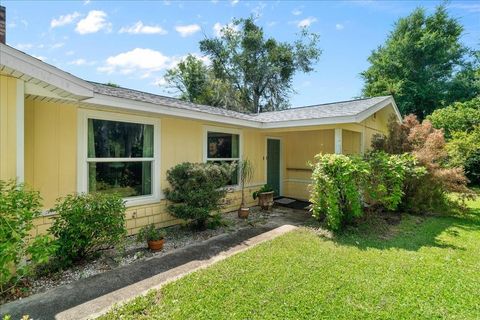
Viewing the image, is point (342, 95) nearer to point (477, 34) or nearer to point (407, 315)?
point (477, 34)

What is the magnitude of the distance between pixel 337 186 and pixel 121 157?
15.8 feet

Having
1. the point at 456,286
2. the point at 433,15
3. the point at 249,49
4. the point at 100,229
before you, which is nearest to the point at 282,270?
the point at 456,286

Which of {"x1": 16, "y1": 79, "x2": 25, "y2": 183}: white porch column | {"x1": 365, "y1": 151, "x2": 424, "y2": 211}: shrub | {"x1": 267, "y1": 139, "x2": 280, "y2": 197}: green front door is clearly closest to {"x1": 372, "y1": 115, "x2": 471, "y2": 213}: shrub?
{"x1": 365, "y1": 151, "x2": 424, "y2": 211}: shrub

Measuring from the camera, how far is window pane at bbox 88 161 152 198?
5148 mm

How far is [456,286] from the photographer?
11.8 feet

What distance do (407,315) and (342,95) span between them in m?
26.6

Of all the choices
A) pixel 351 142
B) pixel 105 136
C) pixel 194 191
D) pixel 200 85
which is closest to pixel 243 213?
pixel 194 191

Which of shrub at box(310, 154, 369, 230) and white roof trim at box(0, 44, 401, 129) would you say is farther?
shrub at box(310, 154, 369, 230)

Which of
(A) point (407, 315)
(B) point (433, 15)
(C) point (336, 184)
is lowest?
(A) point (407, 315)

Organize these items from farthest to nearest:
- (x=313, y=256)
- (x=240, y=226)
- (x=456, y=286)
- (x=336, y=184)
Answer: (x=240, y=226) → (x=336, y=184) → (x=313, y=256) → (x=456, y=286)

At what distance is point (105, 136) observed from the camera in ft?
17.3

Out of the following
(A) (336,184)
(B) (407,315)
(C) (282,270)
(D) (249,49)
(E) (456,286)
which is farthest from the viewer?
(D) (249,49)

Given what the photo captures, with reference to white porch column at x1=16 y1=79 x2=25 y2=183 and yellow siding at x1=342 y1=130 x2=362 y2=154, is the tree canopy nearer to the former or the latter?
yellow siding at x1=342 y1=130 x2=362 y2=154

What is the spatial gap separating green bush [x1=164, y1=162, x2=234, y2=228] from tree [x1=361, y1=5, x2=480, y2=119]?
64.1 feet
